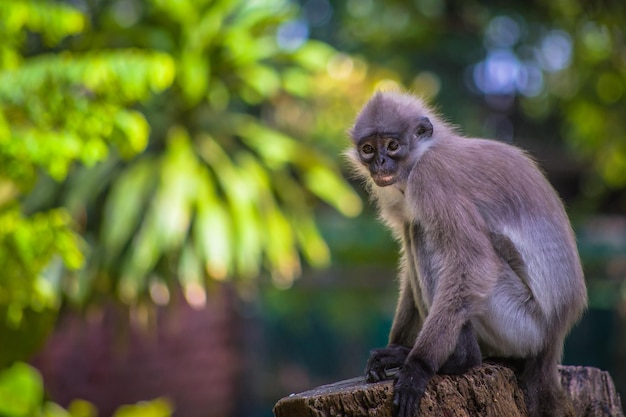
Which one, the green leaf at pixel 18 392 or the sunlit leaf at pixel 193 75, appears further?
the sunlit leaf at pixel 193 75

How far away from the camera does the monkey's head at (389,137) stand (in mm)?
4809

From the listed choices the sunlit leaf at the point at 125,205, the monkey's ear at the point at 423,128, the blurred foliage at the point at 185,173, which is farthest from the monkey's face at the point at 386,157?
the sunlit leaf at the point at 125,205

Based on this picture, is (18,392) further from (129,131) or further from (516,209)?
(516,209)

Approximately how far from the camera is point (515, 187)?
4.61 m

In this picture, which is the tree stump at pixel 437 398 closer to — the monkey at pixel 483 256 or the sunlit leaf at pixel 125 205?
the monkey at pixel 483 256

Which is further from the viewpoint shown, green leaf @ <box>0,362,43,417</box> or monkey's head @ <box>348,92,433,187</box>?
green leaf @ <box>0,362,43,417</box>

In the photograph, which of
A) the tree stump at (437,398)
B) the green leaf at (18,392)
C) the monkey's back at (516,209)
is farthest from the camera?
the green leaf at (18,392)

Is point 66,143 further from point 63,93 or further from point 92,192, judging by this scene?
point 92,192

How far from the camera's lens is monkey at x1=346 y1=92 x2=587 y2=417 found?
4305mm

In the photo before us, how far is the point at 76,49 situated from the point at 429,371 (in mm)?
6020

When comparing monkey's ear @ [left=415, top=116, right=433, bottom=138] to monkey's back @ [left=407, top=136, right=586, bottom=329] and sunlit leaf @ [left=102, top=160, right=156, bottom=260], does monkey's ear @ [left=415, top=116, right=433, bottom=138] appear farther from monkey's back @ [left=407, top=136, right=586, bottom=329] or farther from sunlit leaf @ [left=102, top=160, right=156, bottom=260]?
sunlit leaf @ [left=102, top=160, right=156, bottom=260]

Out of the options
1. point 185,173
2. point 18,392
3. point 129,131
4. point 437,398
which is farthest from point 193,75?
point 437,398

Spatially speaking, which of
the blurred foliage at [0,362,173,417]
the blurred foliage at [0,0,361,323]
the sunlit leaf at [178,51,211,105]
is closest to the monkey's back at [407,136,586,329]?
the blurred foliage at [0,0,361,323]

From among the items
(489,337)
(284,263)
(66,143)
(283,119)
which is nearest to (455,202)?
(489,337)
